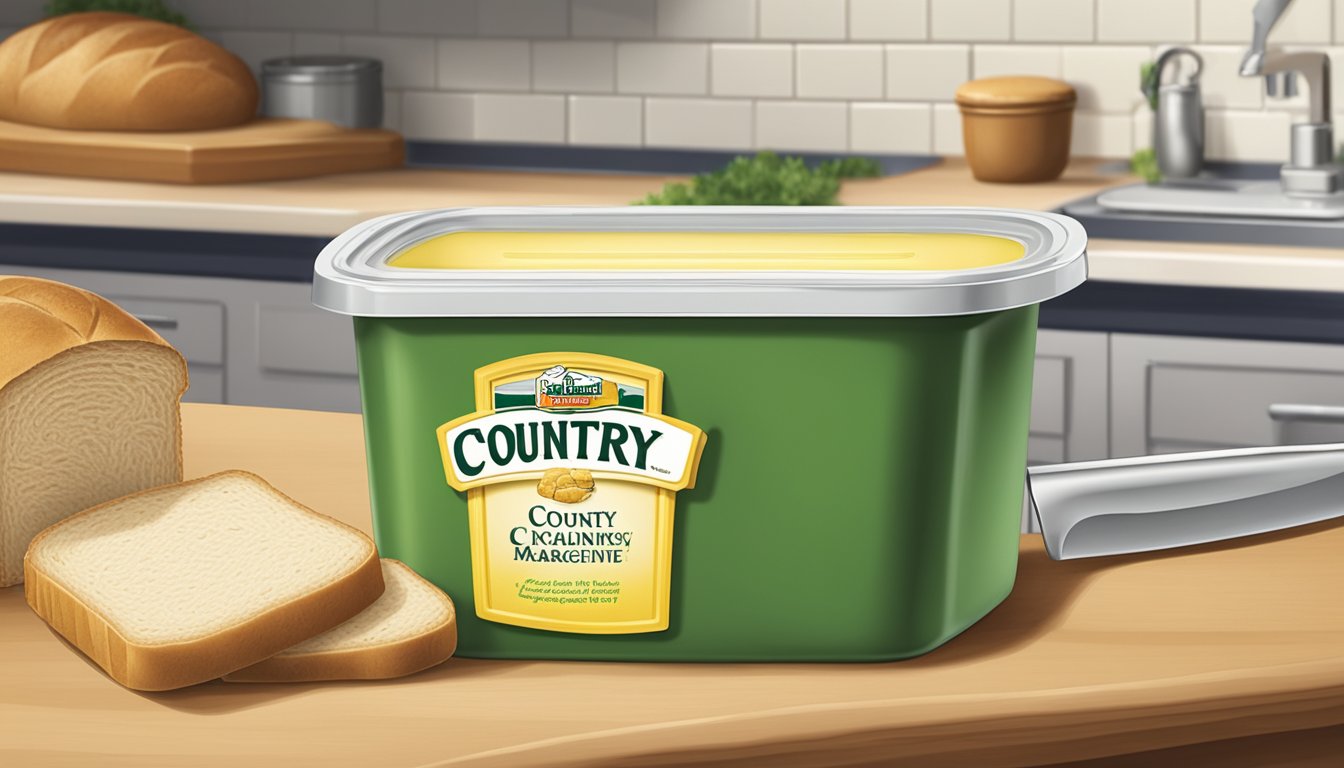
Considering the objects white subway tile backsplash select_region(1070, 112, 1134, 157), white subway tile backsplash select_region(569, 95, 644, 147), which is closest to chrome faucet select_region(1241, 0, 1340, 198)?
white subway tile backsplash select_region(1070, 112, 1134, 157)

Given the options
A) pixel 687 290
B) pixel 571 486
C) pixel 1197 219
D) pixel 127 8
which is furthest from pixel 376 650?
pixel 127 8

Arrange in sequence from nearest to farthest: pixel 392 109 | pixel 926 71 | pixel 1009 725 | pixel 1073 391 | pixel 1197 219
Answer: pixel 1009 725 → pixel 1073 391 → pixel 1197 219 → pixel 926 71 → pixel 392 109

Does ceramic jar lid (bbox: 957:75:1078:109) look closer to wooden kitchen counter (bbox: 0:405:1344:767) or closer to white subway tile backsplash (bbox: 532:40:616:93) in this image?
white subway tile backsplash (bbox: 532:40:616:93)

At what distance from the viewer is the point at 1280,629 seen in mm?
825

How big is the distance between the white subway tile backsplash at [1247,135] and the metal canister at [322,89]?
1.55m

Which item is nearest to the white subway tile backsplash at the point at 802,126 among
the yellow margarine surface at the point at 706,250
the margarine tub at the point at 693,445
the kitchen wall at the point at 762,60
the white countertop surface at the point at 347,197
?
the kitchen wall at the point at 762,60

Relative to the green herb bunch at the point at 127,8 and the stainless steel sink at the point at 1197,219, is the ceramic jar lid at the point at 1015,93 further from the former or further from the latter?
the green herb bunch at the point at 127,8

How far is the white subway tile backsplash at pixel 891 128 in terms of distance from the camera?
300 cm

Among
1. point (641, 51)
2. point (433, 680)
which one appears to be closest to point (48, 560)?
point (433, 680)

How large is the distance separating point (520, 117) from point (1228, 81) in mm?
1316

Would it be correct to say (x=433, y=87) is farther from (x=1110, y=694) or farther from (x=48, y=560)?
(x=1110, y=694)

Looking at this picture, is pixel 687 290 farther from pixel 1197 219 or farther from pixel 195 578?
pixel 1197 219

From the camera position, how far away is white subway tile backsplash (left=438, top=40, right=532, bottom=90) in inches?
127

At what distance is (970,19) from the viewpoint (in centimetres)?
292
